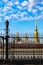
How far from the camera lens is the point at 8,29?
40.7 ft

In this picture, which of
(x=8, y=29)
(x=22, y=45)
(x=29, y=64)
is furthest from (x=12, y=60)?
(x=22, y=45)

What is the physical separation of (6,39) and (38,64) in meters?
2.50

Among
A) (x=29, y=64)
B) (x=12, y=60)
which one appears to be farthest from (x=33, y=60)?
(x=12, y=60)

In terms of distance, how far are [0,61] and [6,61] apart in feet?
1.21

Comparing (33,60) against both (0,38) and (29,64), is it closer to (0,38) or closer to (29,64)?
(29,64)

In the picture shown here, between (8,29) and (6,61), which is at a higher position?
(8,29)

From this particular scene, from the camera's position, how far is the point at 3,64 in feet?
40.6

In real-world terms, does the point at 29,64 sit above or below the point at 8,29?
below

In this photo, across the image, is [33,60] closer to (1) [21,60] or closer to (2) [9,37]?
(1) [21,60]

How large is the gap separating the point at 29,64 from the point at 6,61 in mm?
1420

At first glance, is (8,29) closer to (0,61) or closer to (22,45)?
(0,61)

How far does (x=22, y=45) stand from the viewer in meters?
23.1

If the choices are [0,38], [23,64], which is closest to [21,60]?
[23,64]

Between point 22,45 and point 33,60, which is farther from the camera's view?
point 22,45
